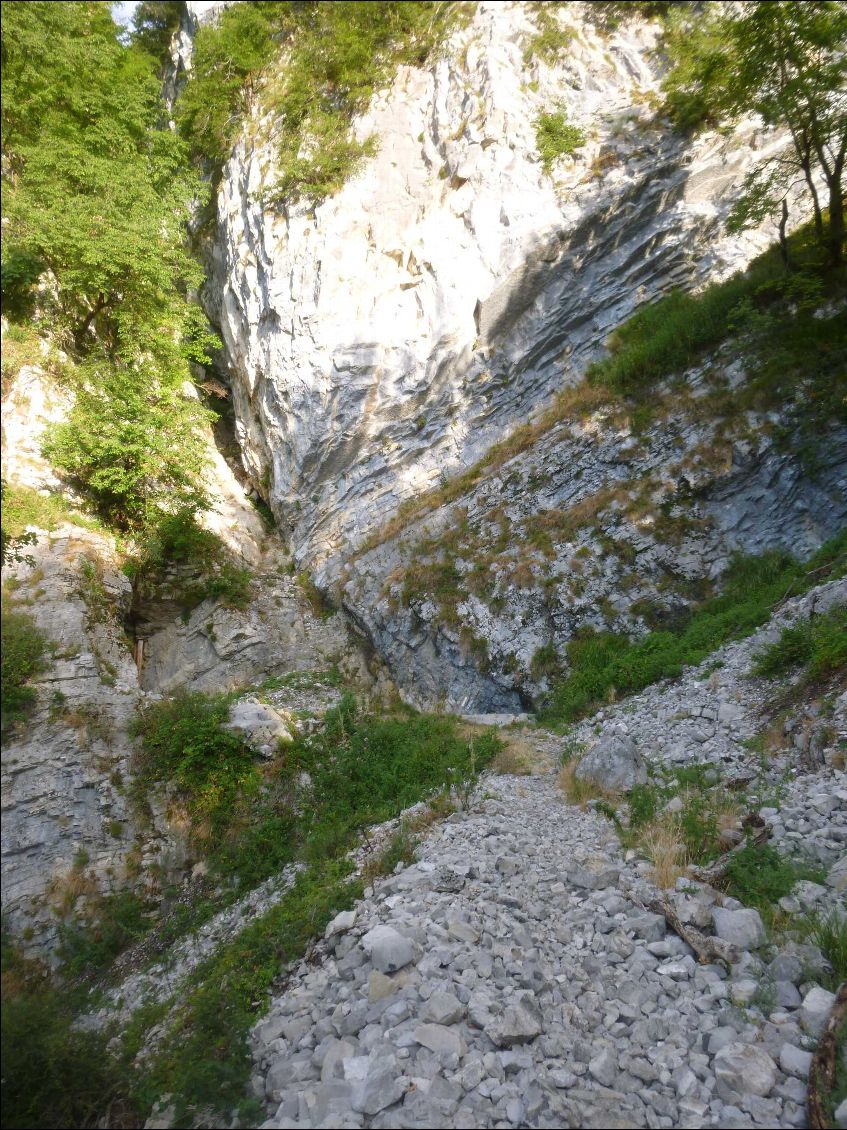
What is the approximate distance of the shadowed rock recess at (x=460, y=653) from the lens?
3379mm

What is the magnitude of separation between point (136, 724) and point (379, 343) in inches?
489

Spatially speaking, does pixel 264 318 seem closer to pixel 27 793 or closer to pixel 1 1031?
pixel 27 793

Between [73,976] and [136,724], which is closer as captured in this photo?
[73,976]

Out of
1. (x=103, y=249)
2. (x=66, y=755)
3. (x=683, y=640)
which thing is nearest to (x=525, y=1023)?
(x=66, y=755)

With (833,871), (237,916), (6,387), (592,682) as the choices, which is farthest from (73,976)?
(592,682)

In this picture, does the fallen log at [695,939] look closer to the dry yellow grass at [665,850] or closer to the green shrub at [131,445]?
the dry yellow grass at [665,850]

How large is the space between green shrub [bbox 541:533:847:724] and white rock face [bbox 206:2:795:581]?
6.93 m

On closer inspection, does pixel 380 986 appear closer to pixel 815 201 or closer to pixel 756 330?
pixel 756 330

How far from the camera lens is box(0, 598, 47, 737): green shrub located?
372 centimetres

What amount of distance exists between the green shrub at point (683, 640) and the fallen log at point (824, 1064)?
249 inches

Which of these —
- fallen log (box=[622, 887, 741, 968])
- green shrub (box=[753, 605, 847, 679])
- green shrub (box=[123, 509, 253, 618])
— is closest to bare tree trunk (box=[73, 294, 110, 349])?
green shrub (box=[123, 509, 253, 618])

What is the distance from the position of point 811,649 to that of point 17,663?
879cm

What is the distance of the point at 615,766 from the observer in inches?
267

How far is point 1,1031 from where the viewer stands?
300 centimetres
